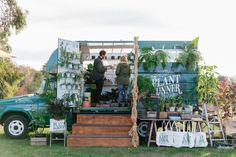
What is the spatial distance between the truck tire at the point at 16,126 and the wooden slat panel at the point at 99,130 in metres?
1.67

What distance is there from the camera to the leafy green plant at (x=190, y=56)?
1152cm

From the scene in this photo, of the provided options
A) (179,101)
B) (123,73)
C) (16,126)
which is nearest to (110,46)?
(123,73)

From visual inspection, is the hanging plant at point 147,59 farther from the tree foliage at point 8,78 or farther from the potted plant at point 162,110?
the tree foliage at point 8,78

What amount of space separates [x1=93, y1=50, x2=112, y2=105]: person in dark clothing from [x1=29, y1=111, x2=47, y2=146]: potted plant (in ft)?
6.13

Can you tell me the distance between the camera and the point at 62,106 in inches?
445

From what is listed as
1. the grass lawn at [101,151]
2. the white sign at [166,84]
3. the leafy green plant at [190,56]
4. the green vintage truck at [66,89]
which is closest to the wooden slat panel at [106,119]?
the green vintage truck at [66,89]

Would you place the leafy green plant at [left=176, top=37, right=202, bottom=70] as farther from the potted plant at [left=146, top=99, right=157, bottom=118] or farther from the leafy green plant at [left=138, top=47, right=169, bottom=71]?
the potted plant at [left=146, top=99, right=157, bottom=118]

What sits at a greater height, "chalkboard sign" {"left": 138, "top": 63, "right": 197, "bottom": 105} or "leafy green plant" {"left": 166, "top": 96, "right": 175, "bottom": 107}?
"chalkboard sign" {"left": 138, "top": 63, "right": 197, "bottom": 105}

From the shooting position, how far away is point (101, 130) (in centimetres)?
1111

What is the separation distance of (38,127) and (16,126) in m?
0.63

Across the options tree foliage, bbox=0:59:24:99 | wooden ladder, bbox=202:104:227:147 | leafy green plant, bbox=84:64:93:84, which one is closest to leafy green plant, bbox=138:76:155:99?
wooden ladder, bbox=202:104:227:147

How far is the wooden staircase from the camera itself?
10750 mm

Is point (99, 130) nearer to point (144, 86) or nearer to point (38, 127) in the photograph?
point (144, 86)

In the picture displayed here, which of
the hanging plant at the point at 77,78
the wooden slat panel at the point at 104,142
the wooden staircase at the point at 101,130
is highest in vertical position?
the hanging plant at the point at 77,78
